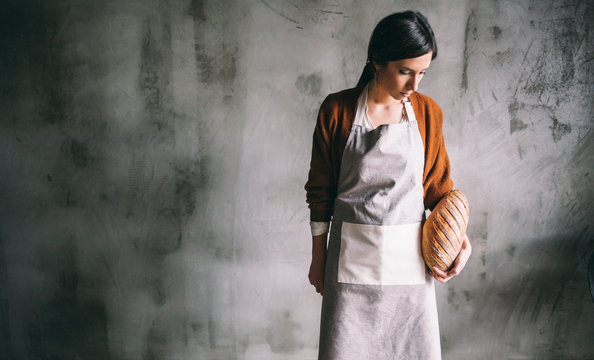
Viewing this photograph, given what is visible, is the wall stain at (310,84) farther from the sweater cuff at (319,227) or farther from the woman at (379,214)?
the sweater cuff at (319,227)

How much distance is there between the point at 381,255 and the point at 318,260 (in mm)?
199

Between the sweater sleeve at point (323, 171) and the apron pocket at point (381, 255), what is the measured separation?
0.28ft

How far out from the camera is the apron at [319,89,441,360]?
3.12 ft

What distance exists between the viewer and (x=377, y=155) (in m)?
0.94

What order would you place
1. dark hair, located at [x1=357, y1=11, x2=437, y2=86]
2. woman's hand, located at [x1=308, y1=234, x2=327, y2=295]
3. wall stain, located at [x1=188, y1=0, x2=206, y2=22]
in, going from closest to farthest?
dark hair, located at [x1=357, y1=11, x2=437, y2=86]
woman's hand, located at [x1=308, y1=234, x2=327, y2=295]
wall stain, located at [x1=188, y1=0, x2=206, y2=22]

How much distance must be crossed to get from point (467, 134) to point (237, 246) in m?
1.09

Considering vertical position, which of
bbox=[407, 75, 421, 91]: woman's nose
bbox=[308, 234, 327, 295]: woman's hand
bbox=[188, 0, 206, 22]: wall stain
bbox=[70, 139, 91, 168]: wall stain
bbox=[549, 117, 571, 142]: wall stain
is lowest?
bbox=[308, 234, 327, 295]: woman's hand

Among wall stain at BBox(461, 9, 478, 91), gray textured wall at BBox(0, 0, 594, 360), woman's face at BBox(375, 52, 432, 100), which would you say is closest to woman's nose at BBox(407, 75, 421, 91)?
woman's face at BBox(375, 52, 432, 100)

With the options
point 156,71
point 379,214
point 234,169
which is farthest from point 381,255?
point 156,71

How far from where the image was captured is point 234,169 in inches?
58.9

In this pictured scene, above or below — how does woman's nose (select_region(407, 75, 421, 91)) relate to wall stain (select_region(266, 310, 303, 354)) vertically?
above

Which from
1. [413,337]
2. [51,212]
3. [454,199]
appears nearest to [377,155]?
[454,199]

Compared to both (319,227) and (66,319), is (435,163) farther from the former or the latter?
(66,319)

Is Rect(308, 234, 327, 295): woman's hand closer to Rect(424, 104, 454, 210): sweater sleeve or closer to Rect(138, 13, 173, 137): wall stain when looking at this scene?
Rect(424, 104, 454, 210): sweater sleeve
